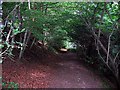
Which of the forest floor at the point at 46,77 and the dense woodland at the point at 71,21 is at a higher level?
the dense woodland at the point at 71,21

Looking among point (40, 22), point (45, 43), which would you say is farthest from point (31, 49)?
point (40, 22)

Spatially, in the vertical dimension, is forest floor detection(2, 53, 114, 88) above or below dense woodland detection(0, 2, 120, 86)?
below

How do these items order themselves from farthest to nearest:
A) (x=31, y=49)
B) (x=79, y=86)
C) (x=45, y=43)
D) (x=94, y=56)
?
1. (x=45, y=43)
2. (x=94, y=56)
3. (x=31, y=49)
4. (x=79, y=86)

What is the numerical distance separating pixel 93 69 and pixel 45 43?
9.90 ft

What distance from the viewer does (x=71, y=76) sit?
599cm

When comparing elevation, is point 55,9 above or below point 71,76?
above

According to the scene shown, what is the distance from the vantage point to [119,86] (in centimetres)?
590

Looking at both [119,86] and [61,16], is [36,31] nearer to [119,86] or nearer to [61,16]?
[61,16]

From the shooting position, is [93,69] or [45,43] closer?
[93,69]

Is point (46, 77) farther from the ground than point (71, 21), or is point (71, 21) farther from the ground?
point (71, 21)

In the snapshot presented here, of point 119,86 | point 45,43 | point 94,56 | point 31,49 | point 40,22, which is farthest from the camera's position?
point 45,43

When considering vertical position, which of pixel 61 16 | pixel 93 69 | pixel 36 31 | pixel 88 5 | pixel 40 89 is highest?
pixel 88 5

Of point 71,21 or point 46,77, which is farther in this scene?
point 71,21

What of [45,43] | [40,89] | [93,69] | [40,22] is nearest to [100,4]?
[40,22]
